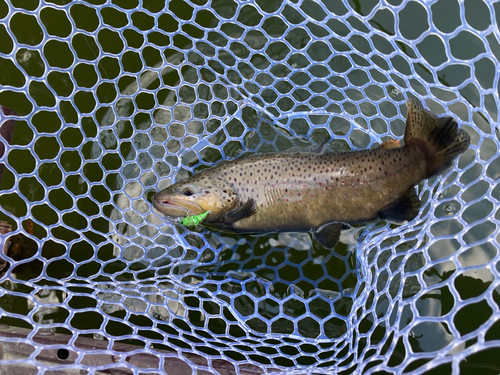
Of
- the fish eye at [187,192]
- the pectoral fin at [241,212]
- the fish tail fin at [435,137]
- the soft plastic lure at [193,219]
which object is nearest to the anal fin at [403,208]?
the fish tail fin at [435,137]

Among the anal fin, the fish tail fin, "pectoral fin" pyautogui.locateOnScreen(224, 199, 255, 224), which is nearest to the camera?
the fish tail fin

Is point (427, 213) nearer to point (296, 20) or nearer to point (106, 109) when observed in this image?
point (296, 20)

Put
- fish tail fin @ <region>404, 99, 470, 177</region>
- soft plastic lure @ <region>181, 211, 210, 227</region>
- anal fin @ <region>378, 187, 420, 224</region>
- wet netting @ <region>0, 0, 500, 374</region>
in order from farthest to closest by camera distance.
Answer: wet netting @ <region>0, 0, 500, 374</region> → soft plastic lure @ <region>181, 211, 210, 227</region> → anal fin @ <region>378, 187, 420, 224</region> → fish tail fin @ <region>404, 99, 470, 177</region>

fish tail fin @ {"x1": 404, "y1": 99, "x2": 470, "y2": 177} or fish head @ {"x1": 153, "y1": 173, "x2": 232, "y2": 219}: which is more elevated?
fish tail fin @ {"x1": 404, "y1": 99, "x2": 470, "y2": 177}

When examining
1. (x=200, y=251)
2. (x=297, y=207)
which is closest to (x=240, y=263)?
(x=200, y=251)

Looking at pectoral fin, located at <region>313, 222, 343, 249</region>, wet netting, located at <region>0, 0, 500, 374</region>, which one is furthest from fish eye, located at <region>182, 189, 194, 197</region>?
pectoral fin, located at <region>313, 222, 343, 249</region>

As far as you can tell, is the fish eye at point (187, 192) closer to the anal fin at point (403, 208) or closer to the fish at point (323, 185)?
the fish at point (323, 185)

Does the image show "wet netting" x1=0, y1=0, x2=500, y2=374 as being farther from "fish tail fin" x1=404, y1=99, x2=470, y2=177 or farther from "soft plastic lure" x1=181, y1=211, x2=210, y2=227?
"fish tail fin" x1=404, y1=99, x2=470, y2=177

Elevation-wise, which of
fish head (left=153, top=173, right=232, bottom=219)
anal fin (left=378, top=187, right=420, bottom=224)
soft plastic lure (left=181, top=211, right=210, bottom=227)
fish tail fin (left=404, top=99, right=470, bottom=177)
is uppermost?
fish tail fin (left=404, top=99, right=470, bottom=177)

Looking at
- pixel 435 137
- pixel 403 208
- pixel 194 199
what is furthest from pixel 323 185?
pixel 194 199
